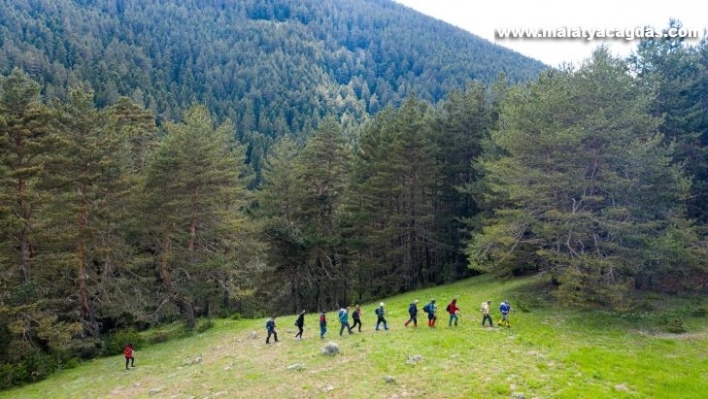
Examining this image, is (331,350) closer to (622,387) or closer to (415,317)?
(415,317)

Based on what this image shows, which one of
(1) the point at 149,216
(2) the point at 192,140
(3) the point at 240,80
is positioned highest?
(3) the point at 240,80

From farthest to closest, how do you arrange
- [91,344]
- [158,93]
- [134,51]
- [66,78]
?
1. [134,51]
2. [158,93]
3. [66,78]
4. [91,344]

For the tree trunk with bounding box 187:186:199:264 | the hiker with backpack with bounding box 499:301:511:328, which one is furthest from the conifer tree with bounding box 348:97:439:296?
the hiker with backpack with bounding box 499:301:511:328

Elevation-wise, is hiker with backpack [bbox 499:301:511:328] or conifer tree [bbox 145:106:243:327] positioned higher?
conifer tree [bbox 145:106:243:327]

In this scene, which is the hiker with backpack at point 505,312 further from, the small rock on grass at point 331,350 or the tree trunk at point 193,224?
the tree trunk at point 193,224

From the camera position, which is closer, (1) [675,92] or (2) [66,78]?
(1) [675,92]

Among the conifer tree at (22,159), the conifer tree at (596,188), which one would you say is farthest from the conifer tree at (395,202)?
the conifer tree at (22,159)

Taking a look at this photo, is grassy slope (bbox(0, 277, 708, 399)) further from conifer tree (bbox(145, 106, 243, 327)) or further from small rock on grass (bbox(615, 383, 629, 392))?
conifer tree (bbox(145, 106, 243, 327))

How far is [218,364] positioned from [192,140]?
1710cm

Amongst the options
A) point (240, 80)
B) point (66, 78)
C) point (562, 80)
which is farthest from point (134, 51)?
point (562, 80)

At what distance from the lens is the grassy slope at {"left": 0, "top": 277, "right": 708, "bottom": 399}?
1553cm

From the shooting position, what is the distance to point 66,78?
13825cm

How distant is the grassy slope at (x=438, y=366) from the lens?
15531 millimetres

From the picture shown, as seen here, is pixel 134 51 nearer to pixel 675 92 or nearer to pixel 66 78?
pixel 66 78
